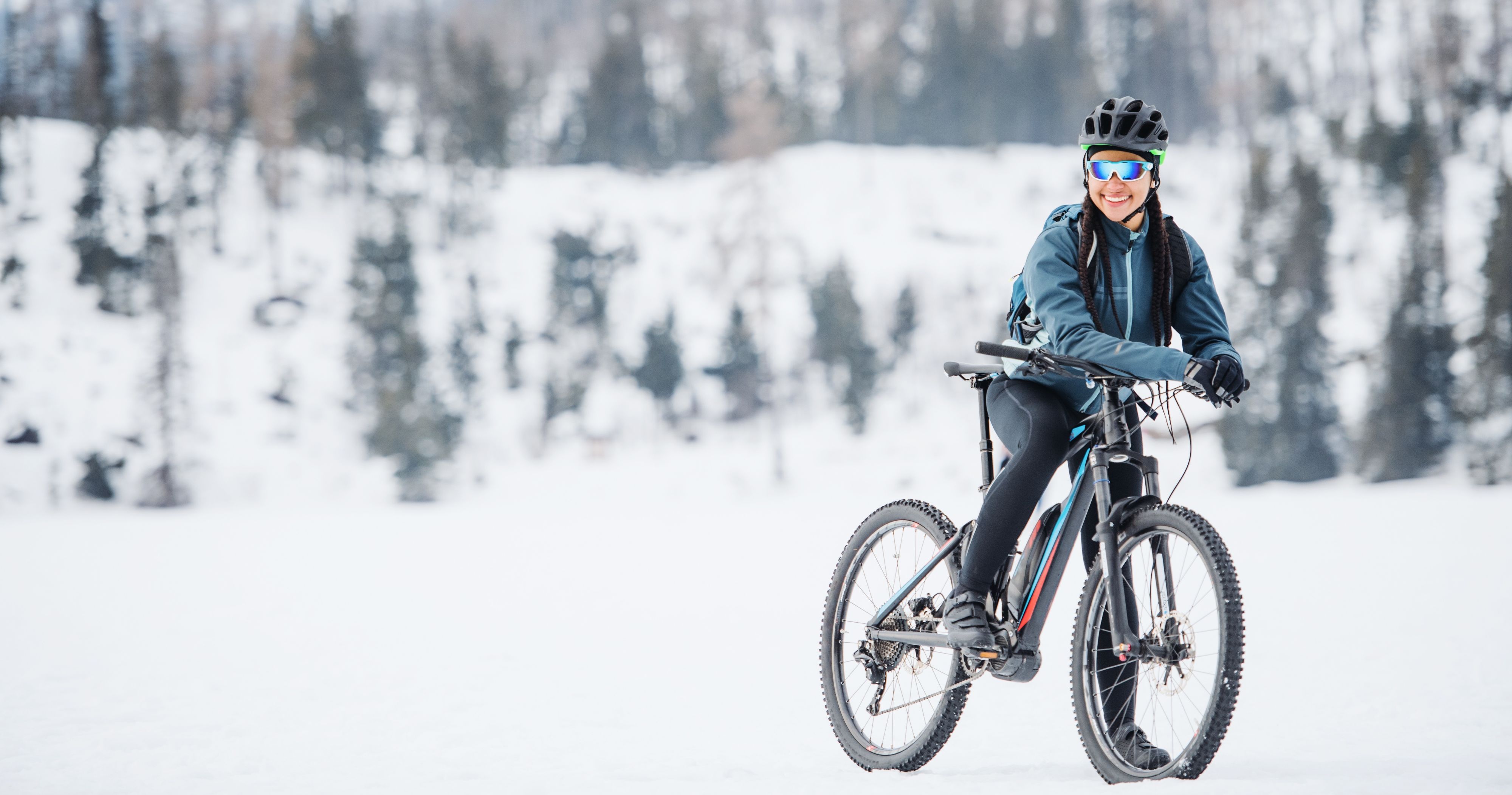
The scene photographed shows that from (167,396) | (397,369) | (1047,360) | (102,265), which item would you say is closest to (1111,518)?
(1047,360)

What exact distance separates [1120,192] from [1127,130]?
0.23 meters

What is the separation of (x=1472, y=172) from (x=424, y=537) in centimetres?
4957

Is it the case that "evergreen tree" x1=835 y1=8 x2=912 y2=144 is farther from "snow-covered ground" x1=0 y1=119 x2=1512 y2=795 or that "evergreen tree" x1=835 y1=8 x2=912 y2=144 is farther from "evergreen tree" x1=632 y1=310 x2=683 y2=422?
"evergreen tree" x1=632 y1=310 x2=683 y2=422

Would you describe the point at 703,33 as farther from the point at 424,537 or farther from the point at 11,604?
the point at 11,604

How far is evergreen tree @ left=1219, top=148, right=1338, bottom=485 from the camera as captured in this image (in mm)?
27312

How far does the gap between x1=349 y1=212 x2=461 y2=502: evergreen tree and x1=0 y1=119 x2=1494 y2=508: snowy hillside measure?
64cm

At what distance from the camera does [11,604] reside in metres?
10.9

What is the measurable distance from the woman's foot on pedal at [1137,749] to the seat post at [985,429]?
93 cm

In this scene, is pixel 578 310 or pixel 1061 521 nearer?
pixel 1061 521

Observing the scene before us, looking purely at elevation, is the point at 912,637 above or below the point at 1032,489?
below

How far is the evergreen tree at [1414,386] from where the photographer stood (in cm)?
2516

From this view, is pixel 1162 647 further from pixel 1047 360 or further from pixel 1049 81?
pixel 1049 81

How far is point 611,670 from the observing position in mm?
6891

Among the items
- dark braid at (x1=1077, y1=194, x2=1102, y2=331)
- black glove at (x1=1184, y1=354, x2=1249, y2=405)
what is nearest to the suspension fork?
dark braid at (x1=1077, y1=194, x2=1102, y2=331)
